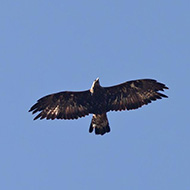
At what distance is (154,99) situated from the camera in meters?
33.9

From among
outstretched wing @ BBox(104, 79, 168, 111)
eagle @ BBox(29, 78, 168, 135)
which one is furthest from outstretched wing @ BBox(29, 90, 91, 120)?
outstretched wing @ BBox(104, 79, 168, 111)

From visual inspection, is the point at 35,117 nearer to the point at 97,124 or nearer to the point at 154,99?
the point at 97,124

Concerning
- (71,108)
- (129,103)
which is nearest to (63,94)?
(71,108)

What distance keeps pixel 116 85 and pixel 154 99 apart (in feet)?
5.80

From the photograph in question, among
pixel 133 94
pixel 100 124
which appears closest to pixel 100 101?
pixel 100 124

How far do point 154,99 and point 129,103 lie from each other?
3.56 feet

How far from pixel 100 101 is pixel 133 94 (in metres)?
1.57

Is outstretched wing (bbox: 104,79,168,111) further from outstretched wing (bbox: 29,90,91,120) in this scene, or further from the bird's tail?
outstretched wing (bbox: 29,90,91,120)

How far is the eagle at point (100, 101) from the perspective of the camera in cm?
3359

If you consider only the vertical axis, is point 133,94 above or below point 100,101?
above

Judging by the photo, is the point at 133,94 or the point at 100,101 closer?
the point at 100,101

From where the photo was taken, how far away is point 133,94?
112 feet

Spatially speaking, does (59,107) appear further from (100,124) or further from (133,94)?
(133,94)

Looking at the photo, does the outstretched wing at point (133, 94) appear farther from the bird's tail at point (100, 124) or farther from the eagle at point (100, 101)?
the bird's tail at point (100, 124)
